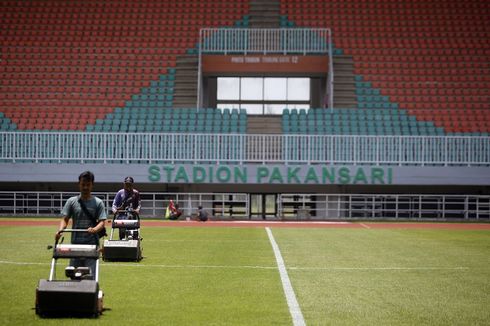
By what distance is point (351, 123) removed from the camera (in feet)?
123

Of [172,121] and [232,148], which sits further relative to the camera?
[172,121]

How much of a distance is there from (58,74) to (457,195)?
2036 centimetres

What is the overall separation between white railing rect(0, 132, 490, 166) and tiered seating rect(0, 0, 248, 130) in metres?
2.17

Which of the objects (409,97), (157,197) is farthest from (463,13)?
(157,197)

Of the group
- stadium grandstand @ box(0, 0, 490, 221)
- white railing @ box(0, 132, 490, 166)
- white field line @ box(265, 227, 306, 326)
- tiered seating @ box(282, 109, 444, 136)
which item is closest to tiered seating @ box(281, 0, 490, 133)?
stadium grandstand @ box(0, 0, 490, 221)

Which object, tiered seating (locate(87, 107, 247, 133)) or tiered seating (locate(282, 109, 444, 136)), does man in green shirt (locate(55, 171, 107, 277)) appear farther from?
tiered seating (locate(282, 109, 444, 136))

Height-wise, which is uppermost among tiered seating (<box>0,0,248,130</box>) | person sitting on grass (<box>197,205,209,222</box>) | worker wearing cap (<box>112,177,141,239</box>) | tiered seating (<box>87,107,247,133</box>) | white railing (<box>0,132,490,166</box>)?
tiered seating (<box>0,0,248,130</box>)

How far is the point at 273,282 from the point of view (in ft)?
37.9

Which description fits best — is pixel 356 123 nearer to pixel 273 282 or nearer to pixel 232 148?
pixel 232 148

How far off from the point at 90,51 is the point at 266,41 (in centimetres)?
920

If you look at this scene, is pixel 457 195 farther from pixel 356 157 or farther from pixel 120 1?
pixel 120 1

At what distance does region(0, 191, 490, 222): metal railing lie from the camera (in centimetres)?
3506

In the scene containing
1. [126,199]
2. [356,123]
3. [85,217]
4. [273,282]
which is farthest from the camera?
[356,123]

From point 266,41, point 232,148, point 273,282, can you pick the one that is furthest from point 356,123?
point 273,282
